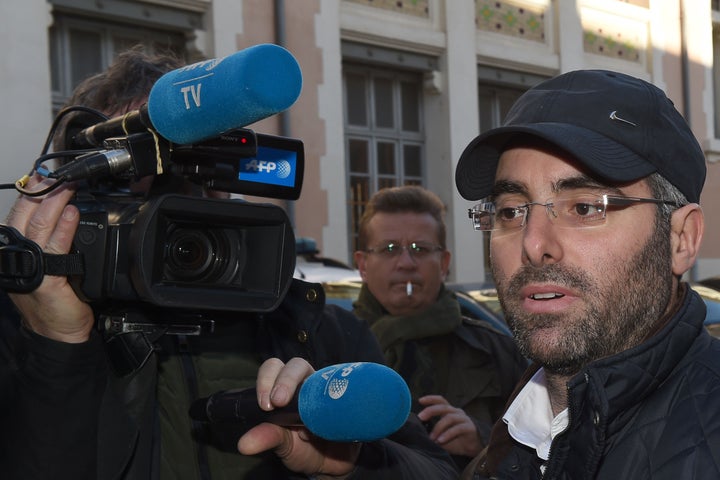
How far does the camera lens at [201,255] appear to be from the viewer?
1.45 m

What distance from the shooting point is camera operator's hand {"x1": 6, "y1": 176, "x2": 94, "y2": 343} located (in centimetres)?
142

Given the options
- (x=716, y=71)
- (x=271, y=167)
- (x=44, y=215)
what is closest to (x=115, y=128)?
(x=44, y=215)

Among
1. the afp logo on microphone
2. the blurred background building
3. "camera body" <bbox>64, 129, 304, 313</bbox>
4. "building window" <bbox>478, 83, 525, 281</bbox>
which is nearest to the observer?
"camera body" <bbox>64, 129, 304, 313</bbox>

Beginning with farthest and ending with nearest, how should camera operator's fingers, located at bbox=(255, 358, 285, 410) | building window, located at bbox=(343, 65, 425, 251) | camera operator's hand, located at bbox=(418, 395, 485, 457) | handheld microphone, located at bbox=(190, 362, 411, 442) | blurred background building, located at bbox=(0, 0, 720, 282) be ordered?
building window, located at bbox=(343, 65, 425, 251)
blurred background building, located at bbox=(0, 0, 720, 282)
camera operator's hand, located at bbox=(418, 395, 485, 457)
camera operator's fingers, located at bbox=(255, 358, 285, 410)
handheld microphone, located at bbox=(190, 362, 411, 442)

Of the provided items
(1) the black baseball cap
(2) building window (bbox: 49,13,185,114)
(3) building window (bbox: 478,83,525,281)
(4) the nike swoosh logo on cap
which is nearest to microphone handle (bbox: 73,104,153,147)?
(1) the black baseball cap

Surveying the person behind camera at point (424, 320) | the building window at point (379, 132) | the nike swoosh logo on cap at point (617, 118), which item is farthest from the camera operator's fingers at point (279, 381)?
→ the building window at point (379, 132)

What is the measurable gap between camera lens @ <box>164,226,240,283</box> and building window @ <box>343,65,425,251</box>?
7544mm

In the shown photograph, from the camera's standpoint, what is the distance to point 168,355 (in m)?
1.67

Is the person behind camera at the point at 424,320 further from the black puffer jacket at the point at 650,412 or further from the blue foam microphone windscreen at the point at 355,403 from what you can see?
the blue foam microphone windscreen at the point at 355,403

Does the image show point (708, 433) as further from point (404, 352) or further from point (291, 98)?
point (404, 352)

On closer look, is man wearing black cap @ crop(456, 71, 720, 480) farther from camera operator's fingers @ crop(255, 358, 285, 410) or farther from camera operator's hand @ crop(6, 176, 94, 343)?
camera operator's hand @ crop(6, 176, 94, 343)

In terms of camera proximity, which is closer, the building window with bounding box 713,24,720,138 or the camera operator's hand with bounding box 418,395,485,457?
the camera operator's hand with bounding box 418,395,485,457

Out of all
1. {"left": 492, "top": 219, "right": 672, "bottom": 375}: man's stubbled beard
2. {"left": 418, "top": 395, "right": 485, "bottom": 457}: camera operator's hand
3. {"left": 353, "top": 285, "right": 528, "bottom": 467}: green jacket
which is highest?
{"left": 492, "top": 219, "right": 672, "bottom": 375}: man's stubbled beard

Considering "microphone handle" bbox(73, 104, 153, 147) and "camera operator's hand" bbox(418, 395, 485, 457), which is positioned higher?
"microphone handle" bbox(73, 104, 153, 147)
